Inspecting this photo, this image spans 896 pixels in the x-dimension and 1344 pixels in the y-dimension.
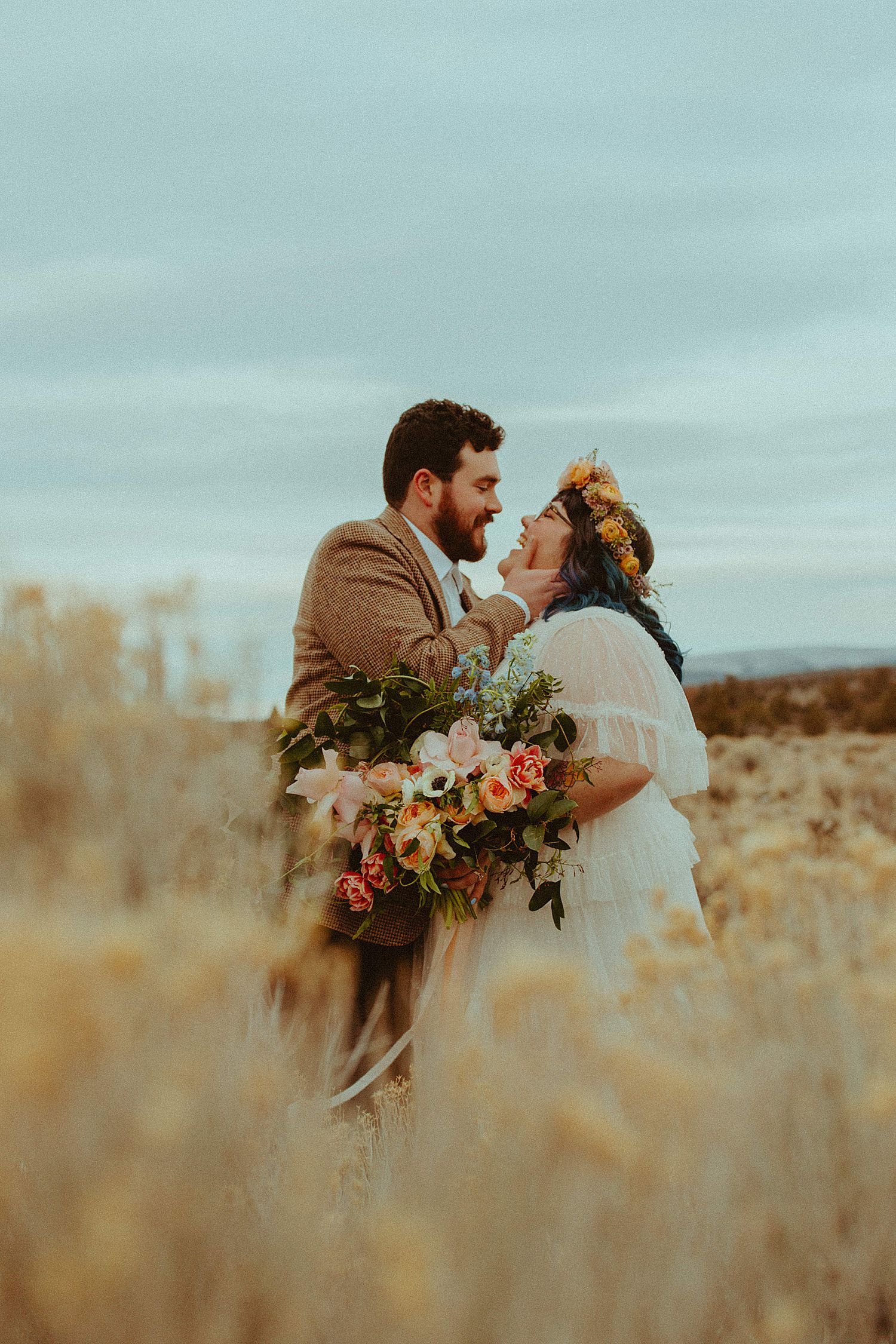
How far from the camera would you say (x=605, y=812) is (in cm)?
309

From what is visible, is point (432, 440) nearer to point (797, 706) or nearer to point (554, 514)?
point (554, 514)

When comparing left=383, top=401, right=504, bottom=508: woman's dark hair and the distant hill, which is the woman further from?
the distant hill

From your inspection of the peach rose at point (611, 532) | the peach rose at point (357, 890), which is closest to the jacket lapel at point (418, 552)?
the peach rose at point (611, 532)

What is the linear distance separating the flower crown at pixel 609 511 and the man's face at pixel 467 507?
356 mm

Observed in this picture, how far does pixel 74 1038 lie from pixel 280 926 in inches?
27.2

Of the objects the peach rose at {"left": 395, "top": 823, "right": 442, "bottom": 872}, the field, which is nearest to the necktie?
the peach rose at {"left": 395, "top": 823, "right": 442, "bottom": 872}

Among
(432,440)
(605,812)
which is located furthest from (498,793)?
(432,440)

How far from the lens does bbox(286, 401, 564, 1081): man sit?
10.4ft

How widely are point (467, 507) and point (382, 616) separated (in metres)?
0.78

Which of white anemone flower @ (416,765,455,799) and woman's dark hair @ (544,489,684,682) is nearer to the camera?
white anemone flower @ (416,765,455,799)

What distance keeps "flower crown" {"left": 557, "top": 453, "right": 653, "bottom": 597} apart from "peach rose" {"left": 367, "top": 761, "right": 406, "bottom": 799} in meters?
1.09

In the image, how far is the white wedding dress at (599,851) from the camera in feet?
10.1

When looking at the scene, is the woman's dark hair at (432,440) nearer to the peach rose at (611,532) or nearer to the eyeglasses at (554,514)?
the eyeglasses at (554,514)

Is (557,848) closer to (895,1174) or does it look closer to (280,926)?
(280,926)
